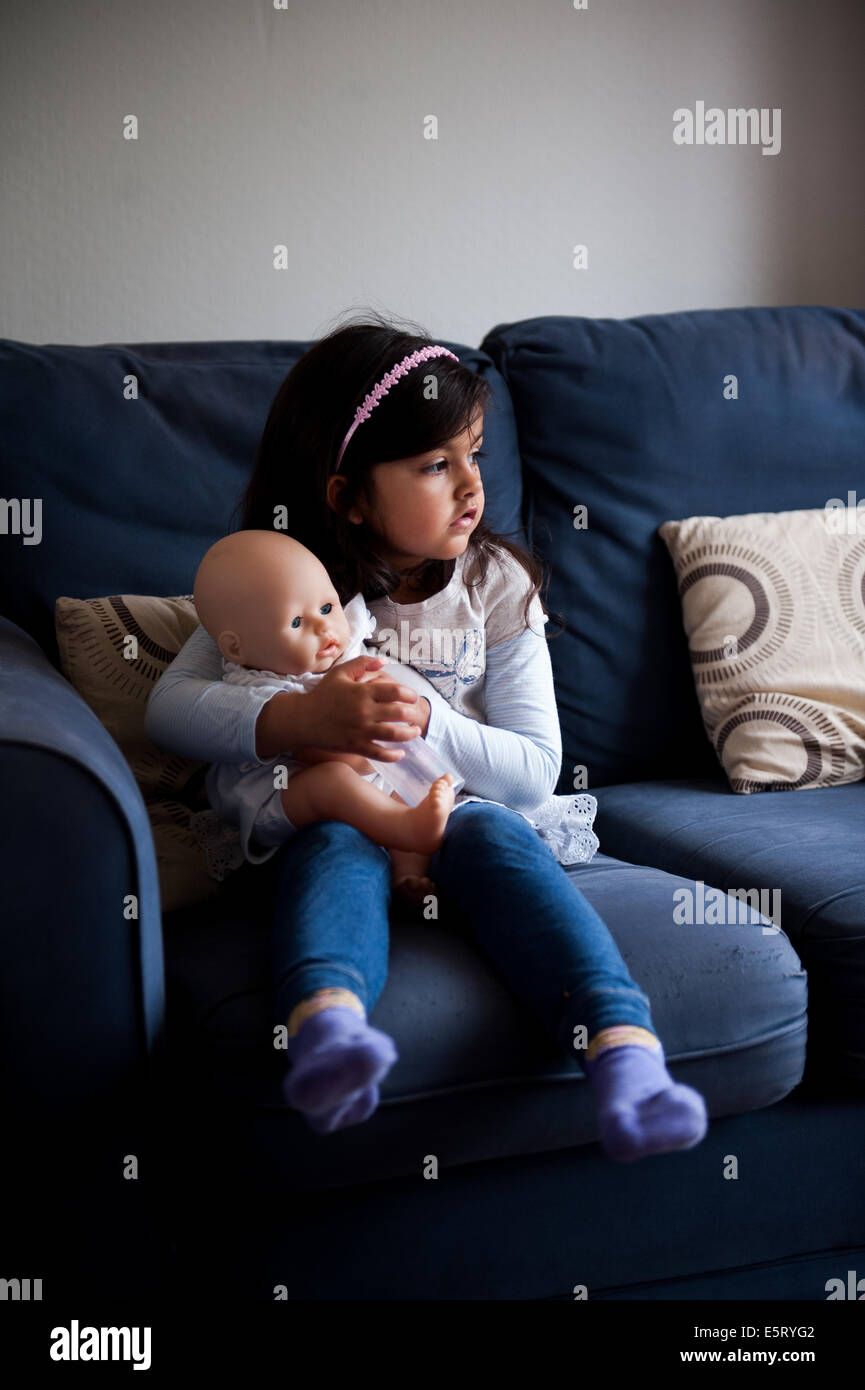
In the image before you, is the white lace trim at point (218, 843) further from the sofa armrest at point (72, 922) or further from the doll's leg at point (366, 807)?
the sofa armrest at point (72, 922)

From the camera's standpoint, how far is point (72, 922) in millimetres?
958

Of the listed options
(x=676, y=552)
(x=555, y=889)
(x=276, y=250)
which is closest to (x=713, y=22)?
(x=276, y=250)

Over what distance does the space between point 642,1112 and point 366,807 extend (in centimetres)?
42

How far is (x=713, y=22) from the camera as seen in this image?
219 cm

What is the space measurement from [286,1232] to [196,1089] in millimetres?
159

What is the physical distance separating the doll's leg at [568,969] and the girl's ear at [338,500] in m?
0.38

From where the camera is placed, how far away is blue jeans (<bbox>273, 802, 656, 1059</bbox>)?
0.98 meters

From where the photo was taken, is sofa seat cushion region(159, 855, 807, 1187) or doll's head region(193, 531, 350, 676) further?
doll's head region(193, 531, 350, 676)

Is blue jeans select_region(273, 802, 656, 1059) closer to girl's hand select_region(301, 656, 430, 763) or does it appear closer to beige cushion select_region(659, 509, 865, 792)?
girl's hand select_region(301, 656, 430, 763)

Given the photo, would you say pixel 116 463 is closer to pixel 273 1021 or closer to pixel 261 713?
pixel 261 713

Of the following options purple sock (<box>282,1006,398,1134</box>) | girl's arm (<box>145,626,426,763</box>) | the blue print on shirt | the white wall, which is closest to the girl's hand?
girl's arm (<box>145,626,426,763</box>)

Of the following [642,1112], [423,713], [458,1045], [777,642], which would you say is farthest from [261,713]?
[777,642]
